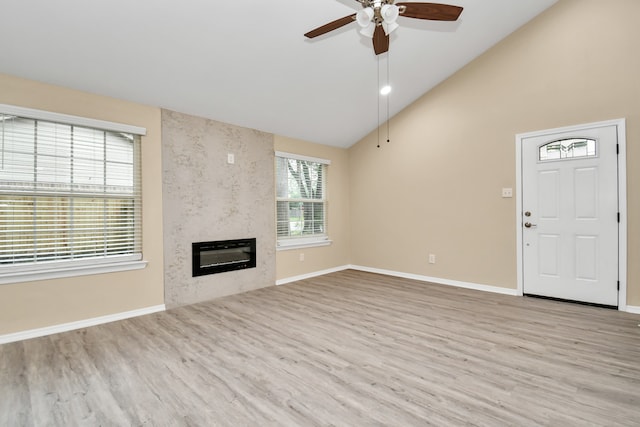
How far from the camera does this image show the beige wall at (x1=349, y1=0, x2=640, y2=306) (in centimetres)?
340

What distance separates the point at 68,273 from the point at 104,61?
2.07 m

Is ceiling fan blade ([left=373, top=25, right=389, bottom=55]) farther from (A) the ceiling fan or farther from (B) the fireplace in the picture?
(B) the fireplace

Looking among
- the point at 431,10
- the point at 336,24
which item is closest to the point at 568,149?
the point at 431,10

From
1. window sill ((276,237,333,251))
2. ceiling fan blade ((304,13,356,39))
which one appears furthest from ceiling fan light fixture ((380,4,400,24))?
window sill ((276,237,333,251))

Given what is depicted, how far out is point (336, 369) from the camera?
221cm

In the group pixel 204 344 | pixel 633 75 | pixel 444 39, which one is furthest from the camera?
pixel 444 39

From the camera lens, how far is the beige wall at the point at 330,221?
16.4 ft

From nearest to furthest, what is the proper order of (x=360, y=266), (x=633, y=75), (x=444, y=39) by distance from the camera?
(x=633, y=75), (x=444, y=39), (x=360, y=266)

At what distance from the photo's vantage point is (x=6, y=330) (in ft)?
8.87

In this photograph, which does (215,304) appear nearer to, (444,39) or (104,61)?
(104,61)

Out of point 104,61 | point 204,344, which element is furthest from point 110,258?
point 104,61

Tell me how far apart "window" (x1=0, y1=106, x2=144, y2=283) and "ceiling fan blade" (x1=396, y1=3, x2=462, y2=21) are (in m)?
3.00

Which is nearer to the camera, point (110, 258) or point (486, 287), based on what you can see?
point (110, 258)

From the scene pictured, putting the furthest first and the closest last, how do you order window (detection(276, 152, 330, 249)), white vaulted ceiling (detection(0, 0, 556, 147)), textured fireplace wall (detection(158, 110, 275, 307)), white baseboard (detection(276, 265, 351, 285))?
window (detection(276, 152, 330, 249))
white baseboard (detection(276, 265, 351, 285))
textured fireplace wall (detection(158, 110, 275, 307))
white vaulted ceiling (detection(0, 0, 556, 147))
